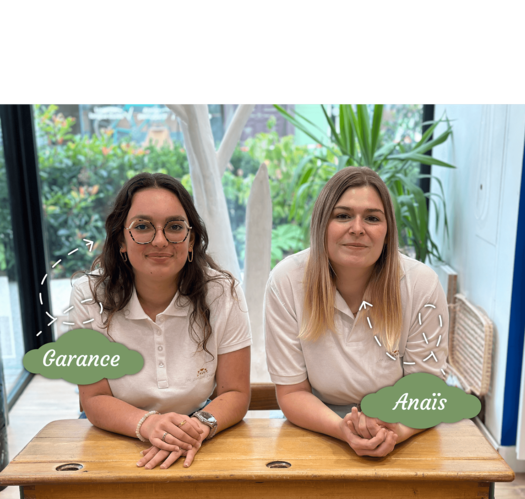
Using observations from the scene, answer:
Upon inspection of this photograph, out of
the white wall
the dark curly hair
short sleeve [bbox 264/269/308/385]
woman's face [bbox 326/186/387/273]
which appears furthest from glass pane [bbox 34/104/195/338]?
woman's face [bbox 326/186/387/273]

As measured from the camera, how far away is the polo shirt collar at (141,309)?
145 centimetres

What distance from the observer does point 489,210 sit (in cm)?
264

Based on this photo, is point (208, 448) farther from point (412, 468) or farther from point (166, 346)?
point (412, 468)

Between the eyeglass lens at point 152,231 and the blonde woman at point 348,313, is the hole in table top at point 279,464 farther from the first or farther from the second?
the eyeglass lens at point 152,231

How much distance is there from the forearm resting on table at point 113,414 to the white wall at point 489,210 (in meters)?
1.69

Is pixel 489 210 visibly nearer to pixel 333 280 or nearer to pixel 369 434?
pixel 333 280

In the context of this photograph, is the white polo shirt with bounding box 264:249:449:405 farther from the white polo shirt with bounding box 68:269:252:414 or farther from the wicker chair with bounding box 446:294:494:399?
the wicker chair with bounding box 446:294:494:399

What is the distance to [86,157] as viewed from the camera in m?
3.74

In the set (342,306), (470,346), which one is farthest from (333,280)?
(470,346)

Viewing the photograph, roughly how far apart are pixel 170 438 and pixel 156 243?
1.45 ft

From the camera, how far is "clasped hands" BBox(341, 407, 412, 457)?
1243mm

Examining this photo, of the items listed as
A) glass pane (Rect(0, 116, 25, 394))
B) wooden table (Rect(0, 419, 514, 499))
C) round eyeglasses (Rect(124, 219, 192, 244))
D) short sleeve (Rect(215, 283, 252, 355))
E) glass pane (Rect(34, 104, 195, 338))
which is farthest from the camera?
glass pane (Rect(34, 104, 195, 338))

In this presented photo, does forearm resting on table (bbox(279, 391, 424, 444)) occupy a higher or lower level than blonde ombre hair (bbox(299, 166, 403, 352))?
lower

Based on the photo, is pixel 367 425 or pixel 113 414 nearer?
pixel 367 425
